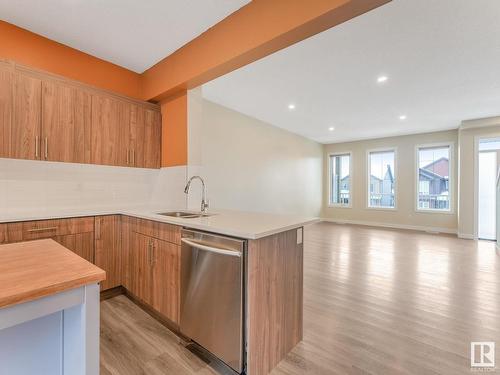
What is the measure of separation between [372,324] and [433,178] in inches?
261

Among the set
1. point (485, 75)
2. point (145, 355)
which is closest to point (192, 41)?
point (145, 355)

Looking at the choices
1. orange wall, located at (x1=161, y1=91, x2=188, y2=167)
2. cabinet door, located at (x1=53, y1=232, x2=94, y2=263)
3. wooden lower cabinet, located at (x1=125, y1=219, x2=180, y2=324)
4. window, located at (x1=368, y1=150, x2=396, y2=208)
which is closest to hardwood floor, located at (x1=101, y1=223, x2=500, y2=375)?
wooden lower cabinet, located at (x1=125, y1=219, x2=180, y2=324)

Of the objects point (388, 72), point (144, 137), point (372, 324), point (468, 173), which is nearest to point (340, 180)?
point (468, 173)

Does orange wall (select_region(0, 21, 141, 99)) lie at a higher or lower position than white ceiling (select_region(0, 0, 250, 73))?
lower

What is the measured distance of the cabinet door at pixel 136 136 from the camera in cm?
299

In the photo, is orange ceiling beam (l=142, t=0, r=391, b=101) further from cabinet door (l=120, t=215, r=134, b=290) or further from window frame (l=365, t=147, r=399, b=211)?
window frame (l=365, t=147, r=399, b=211)

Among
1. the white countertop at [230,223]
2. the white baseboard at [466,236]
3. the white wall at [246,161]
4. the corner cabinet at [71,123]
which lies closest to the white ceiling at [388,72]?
the white wall at [246,161]

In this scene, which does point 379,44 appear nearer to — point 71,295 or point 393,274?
point 393,274

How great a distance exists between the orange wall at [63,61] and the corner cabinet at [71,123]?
27 cm

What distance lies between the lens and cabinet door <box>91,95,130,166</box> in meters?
2.70

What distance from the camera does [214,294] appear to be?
63.4 inches

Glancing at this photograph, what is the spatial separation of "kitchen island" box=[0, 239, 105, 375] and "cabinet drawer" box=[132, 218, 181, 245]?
987 mm

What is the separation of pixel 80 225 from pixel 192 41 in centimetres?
221

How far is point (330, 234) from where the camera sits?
6.30 meters
